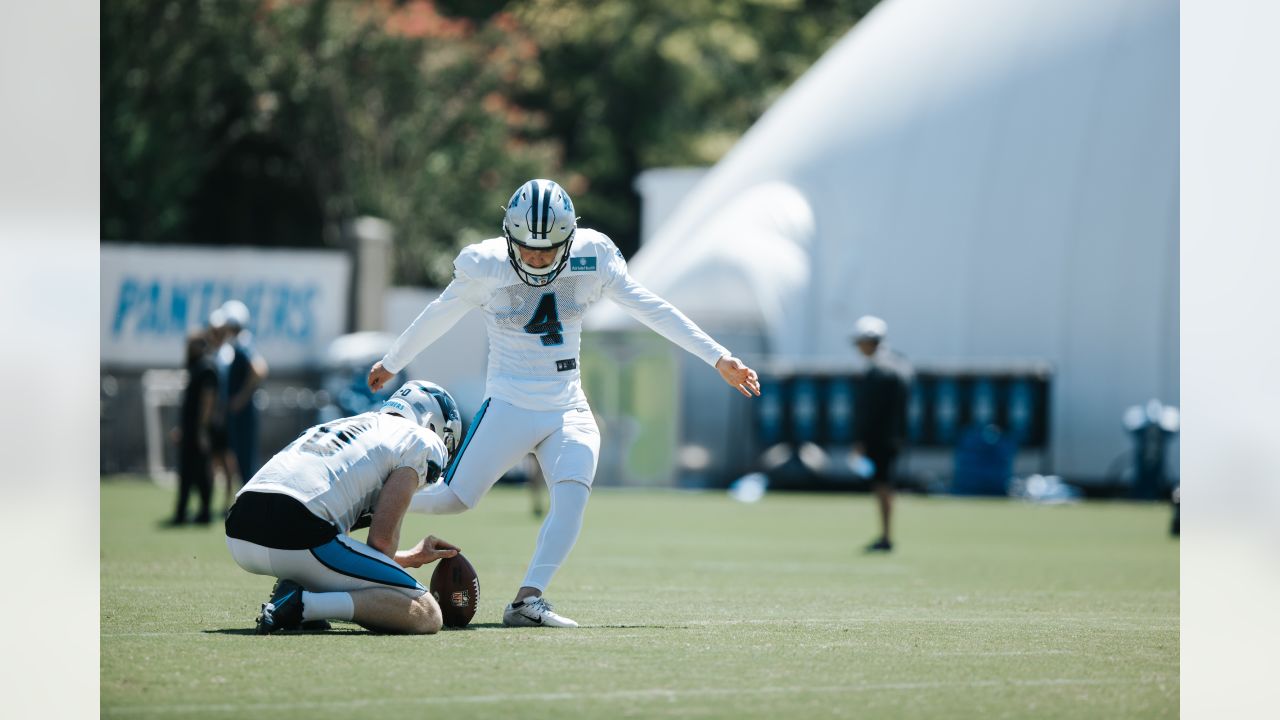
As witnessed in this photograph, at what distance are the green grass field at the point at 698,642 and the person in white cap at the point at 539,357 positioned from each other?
617 mm

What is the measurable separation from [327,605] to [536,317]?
174 cm

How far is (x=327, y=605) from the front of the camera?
24.6 feet

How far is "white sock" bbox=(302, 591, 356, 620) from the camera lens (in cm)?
750

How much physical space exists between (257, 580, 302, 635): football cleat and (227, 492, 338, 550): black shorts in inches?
8.7

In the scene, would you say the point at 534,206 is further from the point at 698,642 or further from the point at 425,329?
the point at 698,642

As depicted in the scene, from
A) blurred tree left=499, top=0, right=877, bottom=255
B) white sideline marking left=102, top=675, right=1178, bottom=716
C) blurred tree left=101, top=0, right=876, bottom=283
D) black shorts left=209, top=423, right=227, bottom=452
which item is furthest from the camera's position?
blurred tree left=499, top=0, right=877, bottom=255

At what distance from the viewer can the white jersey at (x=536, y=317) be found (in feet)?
27.2

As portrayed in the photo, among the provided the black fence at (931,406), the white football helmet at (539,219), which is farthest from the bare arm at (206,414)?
the black fence at (931,406)

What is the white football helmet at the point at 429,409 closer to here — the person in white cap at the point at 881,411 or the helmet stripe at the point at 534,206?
the helmet stripe at the point at 534,206

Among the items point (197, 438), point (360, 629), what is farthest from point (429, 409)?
point (197, 438)

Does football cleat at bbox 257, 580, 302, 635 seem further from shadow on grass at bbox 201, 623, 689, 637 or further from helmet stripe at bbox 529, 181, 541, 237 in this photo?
helmet stripe at bbox 529, 181, 541, 237

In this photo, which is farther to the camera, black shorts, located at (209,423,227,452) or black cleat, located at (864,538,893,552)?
black shorts, located at (209,423,227,452)

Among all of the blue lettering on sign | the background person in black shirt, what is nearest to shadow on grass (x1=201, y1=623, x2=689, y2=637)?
the background person in black shirt
